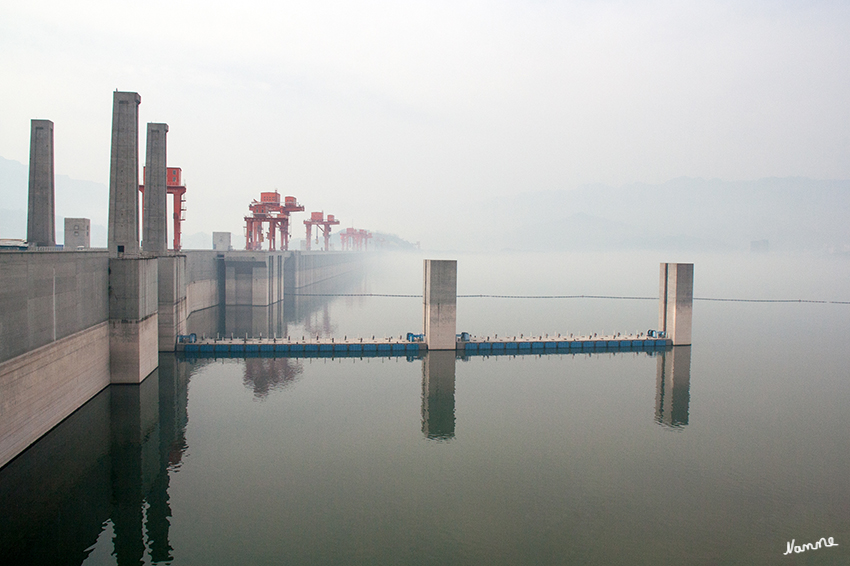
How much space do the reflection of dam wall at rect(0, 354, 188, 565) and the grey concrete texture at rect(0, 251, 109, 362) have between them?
4.11 m

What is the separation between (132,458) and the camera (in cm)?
2236

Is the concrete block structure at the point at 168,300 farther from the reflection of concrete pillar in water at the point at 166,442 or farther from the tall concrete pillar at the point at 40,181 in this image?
the tall concrete pillar at the point at 40,181

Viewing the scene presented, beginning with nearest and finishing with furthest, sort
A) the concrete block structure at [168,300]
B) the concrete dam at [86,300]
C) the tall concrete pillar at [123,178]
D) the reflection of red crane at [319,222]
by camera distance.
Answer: the concrete dam at [86,300]
the tall concrete pillar at [123,178]
the concrete block structure at [168,300]
the reflection of red crane at [319,222]

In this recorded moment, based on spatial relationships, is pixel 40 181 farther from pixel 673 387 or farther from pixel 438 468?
pixel 673 387

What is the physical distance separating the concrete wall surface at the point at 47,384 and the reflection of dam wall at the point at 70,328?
1.5 inches

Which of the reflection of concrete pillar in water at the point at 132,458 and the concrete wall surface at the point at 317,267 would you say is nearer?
the reflection of concrete pillar in water at the point at 132,458

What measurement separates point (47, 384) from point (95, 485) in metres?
5.55

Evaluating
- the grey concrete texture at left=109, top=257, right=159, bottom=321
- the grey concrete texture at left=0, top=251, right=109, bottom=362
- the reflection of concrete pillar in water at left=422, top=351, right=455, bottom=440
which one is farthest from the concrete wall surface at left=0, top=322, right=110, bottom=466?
the reflection of concrete pillar in water at left=422, top=351, right=455, bottom=440

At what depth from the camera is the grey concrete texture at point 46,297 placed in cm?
1908

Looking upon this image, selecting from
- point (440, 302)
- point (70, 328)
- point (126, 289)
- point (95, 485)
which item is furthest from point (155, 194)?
point (95, 485)

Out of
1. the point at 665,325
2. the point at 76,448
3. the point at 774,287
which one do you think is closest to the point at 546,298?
the point at 665,325

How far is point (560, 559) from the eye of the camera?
51.6ft

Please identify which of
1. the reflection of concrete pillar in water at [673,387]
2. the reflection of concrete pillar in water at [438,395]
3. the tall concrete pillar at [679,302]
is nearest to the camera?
the reflection of concrete pillar in water at [438,395]

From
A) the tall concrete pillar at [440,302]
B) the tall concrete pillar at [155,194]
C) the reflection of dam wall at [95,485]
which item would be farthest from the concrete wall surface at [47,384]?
the tall concrete pillar at [440,302]
